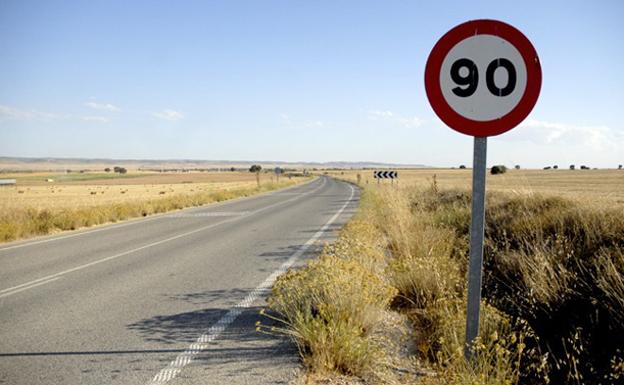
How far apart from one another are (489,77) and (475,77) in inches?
3.0

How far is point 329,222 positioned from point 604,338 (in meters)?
9.72

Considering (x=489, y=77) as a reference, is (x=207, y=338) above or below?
below

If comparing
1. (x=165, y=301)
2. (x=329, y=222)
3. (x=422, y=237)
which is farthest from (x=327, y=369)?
(x=329, y=222)

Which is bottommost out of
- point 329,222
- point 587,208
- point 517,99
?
point 329,222

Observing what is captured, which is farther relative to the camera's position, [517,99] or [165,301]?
[165,301]

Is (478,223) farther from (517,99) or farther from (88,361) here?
(88,361)

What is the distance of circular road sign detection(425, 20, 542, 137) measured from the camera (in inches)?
92.8

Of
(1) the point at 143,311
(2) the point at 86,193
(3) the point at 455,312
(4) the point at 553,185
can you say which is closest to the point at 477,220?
(3) the point at 455,312

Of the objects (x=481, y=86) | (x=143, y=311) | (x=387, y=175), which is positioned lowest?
(x=143, y=311)

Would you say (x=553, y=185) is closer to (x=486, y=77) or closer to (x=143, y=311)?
(x=143, y=311)

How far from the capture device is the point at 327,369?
311 centimetres

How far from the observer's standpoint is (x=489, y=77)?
7.82 ft

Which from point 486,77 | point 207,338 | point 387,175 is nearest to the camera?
point 486,77

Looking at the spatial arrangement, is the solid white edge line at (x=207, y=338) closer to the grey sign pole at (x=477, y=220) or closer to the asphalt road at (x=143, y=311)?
the asphalt road at (x=143, y=311)
